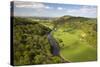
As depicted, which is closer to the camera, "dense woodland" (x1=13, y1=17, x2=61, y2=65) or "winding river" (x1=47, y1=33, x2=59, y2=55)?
"dense woodland" (x1=13, y1=17, x2=61, y2=65)

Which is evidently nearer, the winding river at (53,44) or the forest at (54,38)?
the forest at (54,38)

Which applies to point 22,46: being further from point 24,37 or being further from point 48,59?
point 48,59

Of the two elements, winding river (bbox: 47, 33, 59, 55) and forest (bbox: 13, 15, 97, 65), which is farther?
winding river (bbox: 47, 33, 59, 55)

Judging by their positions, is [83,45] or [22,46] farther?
[83,45]

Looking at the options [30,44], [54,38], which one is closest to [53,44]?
[54,38]

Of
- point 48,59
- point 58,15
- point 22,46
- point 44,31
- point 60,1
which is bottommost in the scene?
point 48,59

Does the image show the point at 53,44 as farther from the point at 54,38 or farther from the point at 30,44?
the point at 30,44

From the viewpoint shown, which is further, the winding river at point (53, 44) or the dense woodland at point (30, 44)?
the winding river at point (53, 44)
